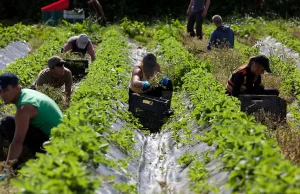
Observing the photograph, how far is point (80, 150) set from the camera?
4.92m

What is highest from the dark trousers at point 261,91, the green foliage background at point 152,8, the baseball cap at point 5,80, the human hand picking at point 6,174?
the baseball cap at point 5,80

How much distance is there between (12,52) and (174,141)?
776cm

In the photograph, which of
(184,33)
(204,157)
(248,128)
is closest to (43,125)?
(204,157)

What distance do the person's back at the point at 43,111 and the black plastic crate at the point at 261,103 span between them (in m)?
2.61

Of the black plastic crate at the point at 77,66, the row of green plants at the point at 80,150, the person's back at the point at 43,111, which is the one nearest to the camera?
the row of green plants at the point at 80,150

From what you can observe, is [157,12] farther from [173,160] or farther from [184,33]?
[173,160]

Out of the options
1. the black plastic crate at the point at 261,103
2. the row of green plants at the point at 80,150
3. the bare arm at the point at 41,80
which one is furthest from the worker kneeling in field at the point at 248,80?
the bare arm at the point at 41,80

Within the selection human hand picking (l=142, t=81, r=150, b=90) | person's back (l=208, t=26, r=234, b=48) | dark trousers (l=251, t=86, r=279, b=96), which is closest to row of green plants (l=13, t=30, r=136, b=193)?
human hand picking (l=142, t=81, r=150, b=90)

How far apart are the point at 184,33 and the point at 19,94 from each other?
1310cm

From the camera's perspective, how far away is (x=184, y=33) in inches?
738

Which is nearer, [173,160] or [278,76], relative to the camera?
[173,160]

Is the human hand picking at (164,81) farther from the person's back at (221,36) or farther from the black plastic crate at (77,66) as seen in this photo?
the person's back at (221,36)

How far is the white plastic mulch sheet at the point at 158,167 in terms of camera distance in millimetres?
5546

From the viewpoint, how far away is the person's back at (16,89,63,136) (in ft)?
19.8
